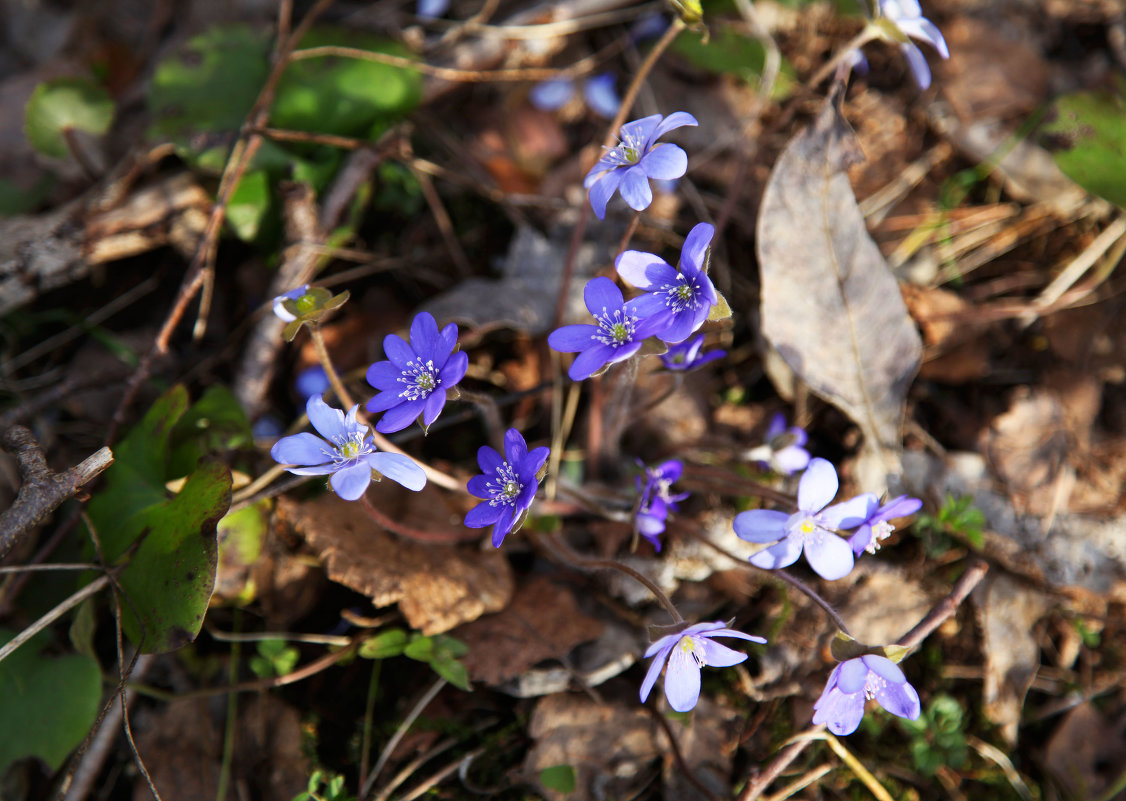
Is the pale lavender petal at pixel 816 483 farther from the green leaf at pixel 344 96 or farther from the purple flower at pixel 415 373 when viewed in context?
the green leaf at pixel 344 96

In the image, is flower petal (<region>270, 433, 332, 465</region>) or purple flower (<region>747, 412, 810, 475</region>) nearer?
flower petal (<region>270, 433, 332, 465</region>)

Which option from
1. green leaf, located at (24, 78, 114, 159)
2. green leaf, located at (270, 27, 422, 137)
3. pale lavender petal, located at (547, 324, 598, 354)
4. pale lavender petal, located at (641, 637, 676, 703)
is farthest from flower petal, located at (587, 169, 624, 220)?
green leaf, located at (24, 78, 114, 159)

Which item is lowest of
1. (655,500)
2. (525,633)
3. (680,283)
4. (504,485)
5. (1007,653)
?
(1007,653)

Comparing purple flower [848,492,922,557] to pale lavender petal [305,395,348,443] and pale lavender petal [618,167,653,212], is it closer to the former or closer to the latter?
pale lavender petal [618,167,653,212]

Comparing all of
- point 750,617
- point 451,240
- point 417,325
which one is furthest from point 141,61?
point 750,617

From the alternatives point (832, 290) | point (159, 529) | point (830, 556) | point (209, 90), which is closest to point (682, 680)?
point (830, 556)

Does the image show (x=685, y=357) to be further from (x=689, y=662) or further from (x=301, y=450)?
(x=301, y=450)
